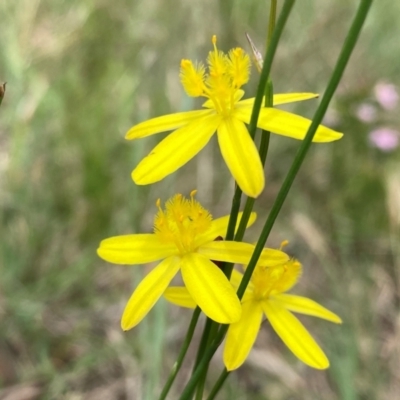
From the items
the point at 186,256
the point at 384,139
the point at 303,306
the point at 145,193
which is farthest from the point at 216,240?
the point at 384,139

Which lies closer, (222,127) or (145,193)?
(222,127)

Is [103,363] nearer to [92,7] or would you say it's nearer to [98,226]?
[98,226]

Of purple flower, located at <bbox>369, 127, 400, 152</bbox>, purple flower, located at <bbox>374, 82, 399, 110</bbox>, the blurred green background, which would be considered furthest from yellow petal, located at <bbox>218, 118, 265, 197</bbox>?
purple flower, located at <bbox>374, 82, 399, 110</bbox>

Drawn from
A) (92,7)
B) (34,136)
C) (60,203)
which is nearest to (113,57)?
(92,7)

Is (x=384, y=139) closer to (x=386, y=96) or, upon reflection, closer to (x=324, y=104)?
(x=386, y=96)

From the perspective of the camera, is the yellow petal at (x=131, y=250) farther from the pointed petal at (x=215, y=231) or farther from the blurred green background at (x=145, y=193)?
the blurred green background at (x=145, y=193)
